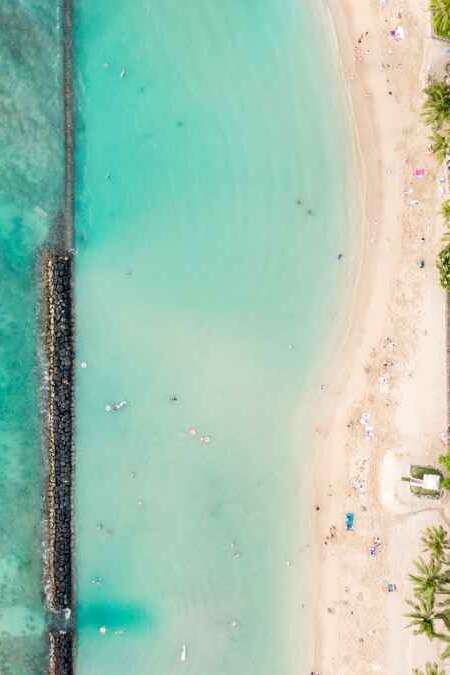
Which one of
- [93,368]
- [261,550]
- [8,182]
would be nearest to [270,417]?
[261,550]

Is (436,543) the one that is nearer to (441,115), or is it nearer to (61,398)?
(61,398)

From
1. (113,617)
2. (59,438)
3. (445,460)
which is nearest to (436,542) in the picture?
(445,460)

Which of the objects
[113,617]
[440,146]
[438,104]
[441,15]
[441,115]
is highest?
[441,15]

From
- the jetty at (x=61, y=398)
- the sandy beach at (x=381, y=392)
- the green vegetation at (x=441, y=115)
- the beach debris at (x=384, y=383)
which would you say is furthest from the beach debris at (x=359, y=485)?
the jetty at (x=61, y=398)

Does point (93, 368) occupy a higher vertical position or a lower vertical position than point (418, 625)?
higher

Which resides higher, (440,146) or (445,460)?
(440,146)

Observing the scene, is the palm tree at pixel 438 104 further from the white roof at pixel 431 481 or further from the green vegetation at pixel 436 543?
the green vegetation at pixel 436 543

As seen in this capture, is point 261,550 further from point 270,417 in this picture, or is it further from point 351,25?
point 351,25

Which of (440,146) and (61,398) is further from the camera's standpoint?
(61,398)
